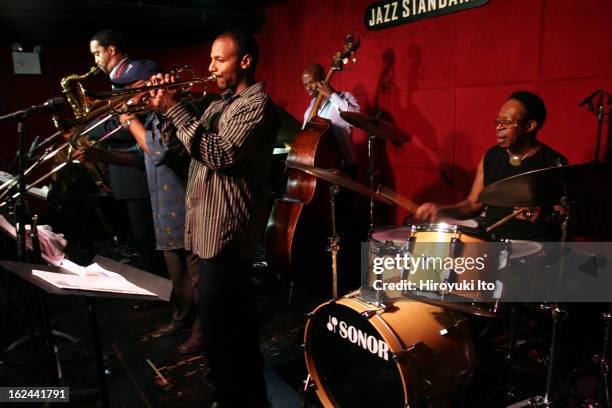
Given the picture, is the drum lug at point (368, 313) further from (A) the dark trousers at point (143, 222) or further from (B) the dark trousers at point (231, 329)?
(A) the dark trousers at point (143, 222)

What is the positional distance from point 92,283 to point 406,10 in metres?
3.70

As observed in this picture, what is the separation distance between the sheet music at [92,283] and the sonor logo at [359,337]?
1.11 meters

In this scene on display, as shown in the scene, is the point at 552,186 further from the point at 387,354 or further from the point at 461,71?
the point at 461,71

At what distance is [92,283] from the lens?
152 cm

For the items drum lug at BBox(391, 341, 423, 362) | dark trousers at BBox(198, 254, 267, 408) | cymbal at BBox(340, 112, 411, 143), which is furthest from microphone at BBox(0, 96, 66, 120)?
cymbal at BBox(340, 112, 411, 143)

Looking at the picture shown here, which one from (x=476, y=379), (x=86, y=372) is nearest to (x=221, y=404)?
(x=86, y=372)

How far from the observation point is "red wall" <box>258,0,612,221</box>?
3176mm

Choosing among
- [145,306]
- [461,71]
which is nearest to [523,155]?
[461,71]

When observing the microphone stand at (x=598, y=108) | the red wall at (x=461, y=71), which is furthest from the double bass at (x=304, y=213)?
the microphone stand at (x=598, y=108)

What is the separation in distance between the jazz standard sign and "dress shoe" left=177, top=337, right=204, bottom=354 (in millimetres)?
3245

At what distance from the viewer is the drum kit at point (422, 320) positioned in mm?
2037

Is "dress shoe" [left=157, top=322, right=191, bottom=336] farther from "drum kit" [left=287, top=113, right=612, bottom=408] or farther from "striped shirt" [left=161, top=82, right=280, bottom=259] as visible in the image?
"striped shirt" [left=161, top=82, right=280, bottom=259]

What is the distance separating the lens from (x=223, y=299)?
2154 mm

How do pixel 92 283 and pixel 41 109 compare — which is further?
pixel 41 109
